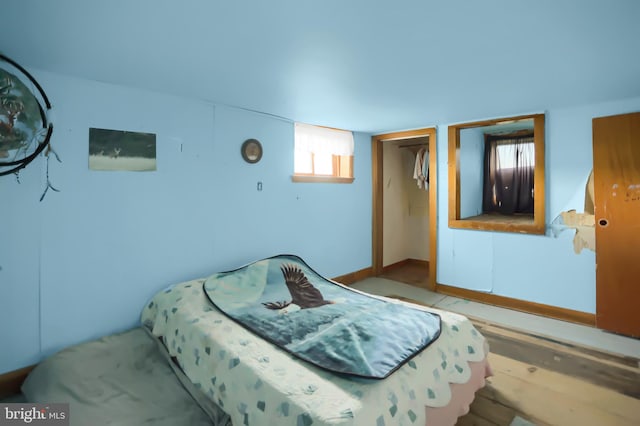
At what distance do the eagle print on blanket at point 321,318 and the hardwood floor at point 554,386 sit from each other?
635 mm

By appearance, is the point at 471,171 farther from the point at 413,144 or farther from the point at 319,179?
the point at 319,179

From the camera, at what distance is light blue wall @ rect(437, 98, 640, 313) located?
3.12 metres

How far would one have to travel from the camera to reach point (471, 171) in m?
4.67

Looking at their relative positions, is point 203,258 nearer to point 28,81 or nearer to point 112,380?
point 112,380

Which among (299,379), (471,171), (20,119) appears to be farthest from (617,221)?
(20,119)

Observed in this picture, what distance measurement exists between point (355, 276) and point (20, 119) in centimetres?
376

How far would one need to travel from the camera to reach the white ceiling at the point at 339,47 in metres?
1.42

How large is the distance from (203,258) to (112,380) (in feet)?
3.89

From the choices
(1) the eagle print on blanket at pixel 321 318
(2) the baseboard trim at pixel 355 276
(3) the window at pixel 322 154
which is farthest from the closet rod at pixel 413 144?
(1) the eagle print on blanket at pixel 321 318

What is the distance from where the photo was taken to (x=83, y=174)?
2316mm

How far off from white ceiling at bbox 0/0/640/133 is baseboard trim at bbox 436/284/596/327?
6.87ft

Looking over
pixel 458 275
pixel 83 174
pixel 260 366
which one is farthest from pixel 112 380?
pixel 458 275

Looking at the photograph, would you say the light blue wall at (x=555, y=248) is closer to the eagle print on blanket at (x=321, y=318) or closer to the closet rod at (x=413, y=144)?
the closet rod at (x=413, y=144)

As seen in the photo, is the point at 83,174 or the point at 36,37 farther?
the point at 83,174
